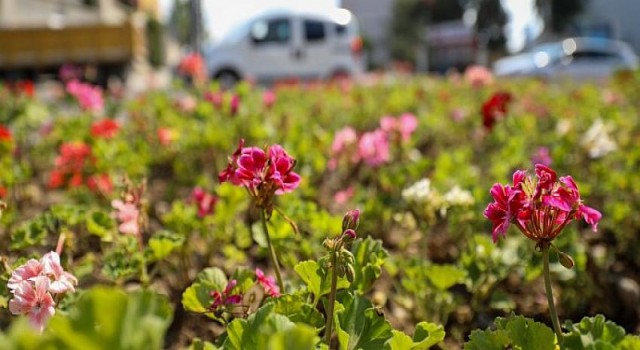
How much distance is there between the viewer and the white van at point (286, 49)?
18.2 metres

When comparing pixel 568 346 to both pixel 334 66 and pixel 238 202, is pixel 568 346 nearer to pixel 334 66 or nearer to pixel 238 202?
pixel 238 202

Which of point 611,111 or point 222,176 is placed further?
point 611,111

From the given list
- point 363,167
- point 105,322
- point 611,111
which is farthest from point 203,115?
point 105,322

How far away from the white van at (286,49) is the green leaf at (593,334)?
A: 1715 cm

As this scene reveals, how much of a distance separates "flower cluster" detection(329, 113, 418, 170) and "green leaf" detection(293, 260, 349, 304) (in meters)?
2.06

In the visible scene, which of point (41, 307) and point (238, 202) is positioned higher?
point (41, 307)

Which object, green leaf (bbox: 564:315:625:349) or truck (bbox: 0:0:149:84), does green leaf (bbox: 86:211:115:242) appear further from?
truck (bbox: 0:0:149:84)

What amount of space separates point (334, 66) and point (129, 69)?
5161 mm

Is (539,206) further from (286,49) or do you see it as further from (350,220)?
(286,49)

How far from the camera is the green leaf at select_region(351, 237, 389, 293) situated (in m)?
1.42

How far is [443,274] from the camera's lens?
1883 mm

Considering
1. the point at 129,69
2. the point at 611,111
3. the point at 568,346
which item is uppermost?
the point at 568,346

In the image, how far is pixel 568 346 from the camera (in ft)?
3.78

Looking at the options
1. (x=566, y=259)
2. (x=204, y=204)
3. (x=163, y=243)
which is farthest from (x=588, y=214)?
(x=204, y=204)
